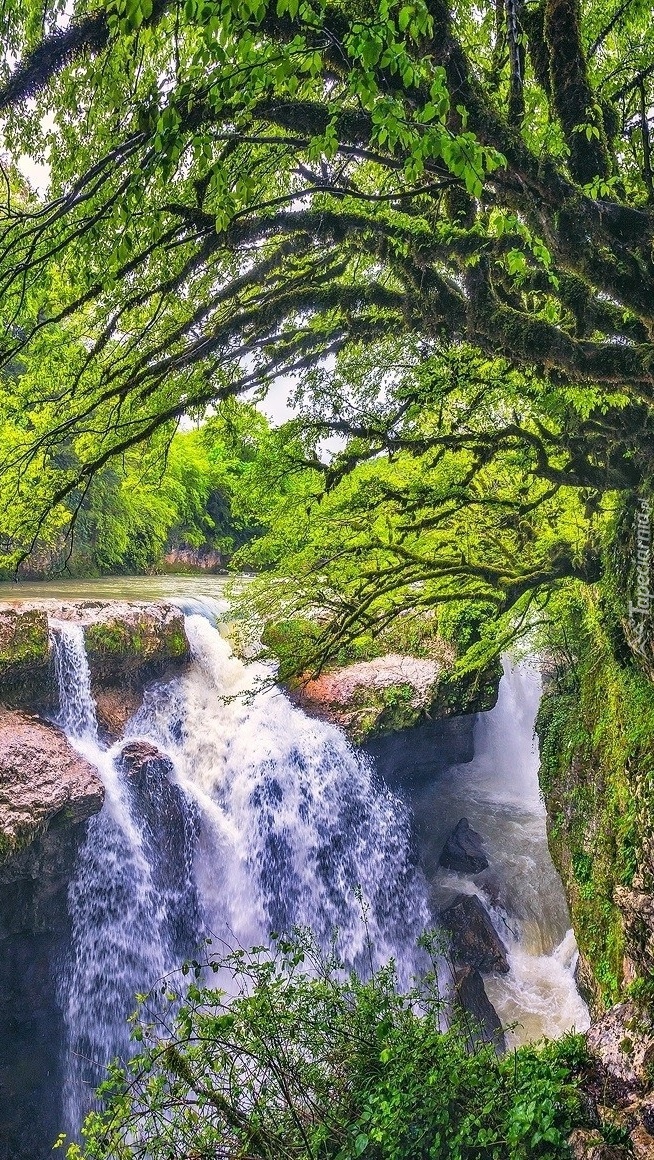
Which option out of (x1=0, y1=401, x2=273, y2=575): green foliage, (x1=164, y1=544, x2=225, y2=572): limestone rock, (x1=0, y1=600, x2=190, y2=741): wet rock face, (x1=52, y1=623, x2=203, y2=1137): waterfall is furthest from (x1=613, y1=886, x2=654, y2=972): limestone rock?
(x1=164, y1=544, x2=225, y2=572): limestone rock

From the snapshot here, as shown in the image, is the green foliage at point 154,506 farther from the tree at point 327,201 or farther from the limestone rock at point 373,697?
the limestone rock at point 373,697

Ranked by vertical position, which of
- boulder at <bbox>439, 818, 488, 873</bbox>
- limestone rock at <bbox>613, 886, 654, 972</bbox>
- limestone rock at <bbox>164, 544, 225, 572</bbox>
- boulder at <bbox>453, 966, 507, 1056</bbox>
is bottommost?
boulder at <bbox>453, 966, 507, 1056</bbox>

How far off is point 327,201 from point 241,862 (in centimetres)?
904

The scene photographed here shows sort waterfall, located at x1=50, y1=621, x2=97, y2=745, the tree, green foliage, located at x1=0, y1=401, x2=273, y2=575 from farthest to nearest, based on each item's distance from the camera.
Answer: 1. waterfall, located at x1=50, y1=621, x2=97, y2=745
2. green foliage, located at x1=0, y1=401, x2=273, y2=575
3. the tree

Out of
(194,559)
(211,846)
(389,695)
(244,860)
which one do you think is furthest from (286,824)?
(194,559)

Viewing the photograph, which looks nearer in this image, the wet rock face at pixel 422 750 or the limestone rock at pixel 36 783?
the limestone rock at pixel 36 783

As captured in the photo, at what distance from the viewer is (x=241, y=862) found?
10.2 metres

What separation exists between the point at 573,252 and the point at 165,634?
399 inches

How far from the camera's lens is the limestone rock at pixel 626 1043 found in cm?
387

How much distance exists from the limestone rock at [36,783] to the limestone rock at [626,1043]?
242 inches

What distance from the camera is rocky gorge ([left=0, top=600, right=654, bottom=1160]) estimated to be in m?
7.96

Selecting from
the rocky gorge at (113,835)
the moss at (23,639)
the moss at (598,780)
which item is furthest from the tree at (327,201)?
the moss at (23,639)

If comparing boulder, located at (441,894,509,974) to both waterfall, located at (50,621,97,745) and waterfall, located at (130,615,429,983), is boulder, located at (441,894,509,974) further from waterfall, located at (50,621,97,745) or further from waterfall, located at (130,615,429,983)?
waterfall, located at (50,621,97,745)

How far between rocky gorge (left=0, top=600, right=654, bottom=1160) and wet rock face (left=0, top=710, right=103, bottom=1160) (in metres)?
0.02
